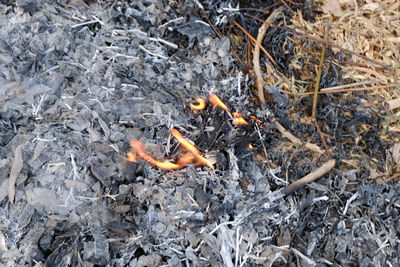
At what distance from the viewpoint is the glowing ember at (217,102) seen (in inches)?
82.1

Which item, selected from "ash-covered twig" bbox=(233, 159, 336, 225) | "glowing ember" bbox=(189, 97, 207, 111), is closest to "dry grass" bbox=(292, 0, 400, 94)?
"ash-covered twig" bbox=(233, 159, 336, 225)

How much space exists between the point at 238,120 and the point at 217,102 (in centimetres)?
12

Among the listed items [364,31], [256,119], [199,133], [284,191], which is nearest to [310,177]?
[284,191]

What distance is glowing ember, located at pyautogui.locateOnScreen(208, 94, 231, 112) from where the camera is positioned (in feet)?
6.84

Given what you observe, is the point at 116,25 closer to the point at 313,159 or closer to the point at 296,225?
the point at 313,159

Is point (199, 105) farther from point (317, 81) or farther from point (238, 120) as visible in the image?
point (317, 81)


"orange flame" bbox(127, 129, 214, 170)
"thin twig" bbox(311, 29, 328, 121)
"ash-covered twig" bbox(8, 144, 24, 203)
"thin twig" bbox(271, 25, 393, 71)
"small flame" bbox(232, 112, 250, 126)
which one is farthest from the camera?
"thin twig" bbox(271, 25, 393, 71)

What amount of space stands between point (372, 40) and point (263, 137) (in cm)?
81

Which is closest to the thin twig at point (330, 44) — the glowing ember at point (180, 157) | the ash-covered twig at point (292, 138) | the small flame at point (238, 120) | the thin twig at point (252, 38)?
the thin twig at point (252, 38)

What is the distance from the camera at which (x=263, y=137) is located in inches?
82.7

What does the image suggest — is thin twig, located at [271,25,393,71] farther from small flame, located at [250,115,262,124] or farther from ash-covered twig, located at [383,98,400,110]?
small flame, located at [250,115,262,124]

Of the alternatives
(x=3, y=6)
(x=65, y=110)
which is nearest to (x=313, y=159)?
(x=65, y=110)

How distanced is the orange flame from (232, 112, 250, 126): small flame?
0.80 feet

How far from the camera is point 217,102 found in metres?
2.11
